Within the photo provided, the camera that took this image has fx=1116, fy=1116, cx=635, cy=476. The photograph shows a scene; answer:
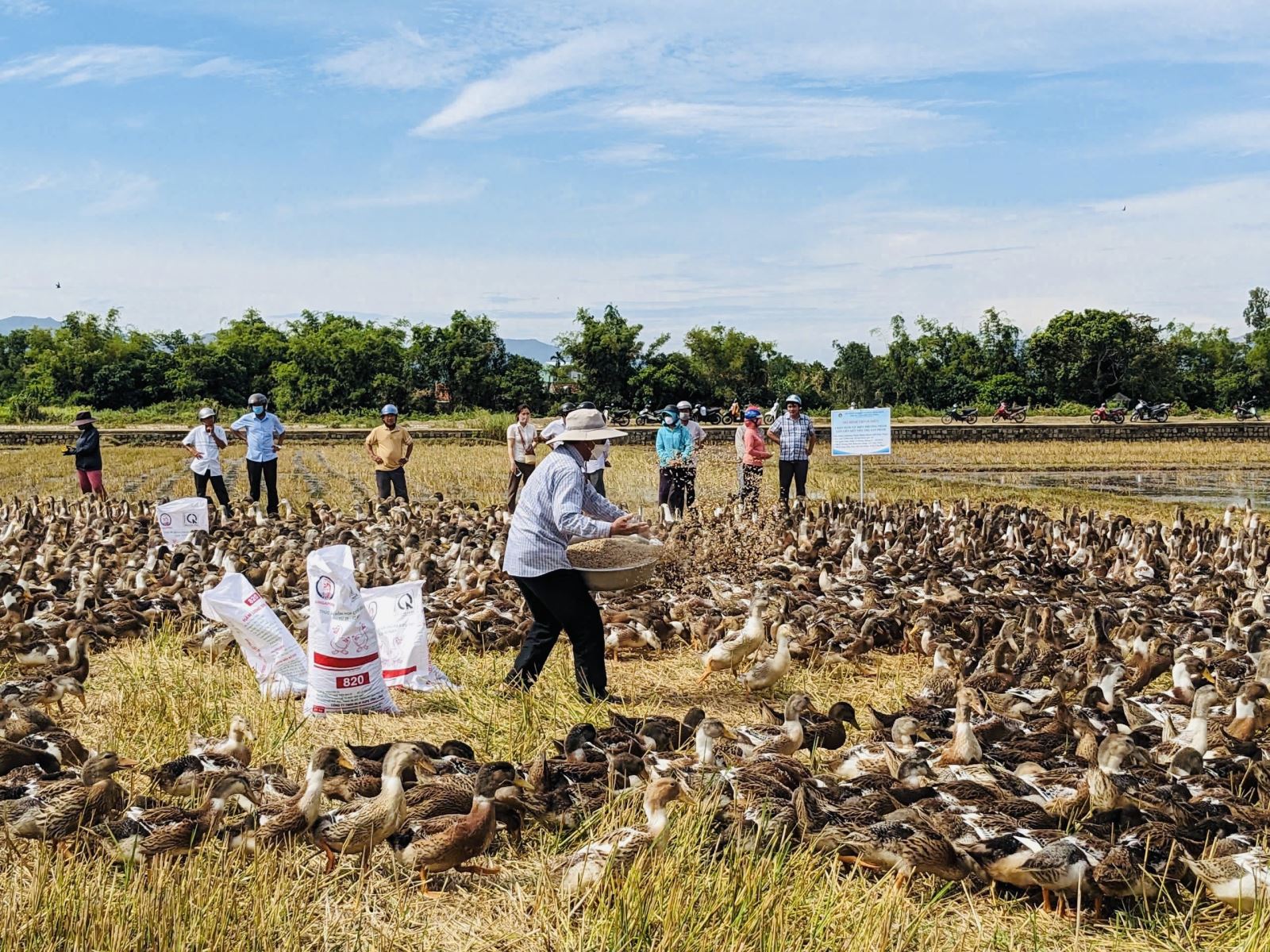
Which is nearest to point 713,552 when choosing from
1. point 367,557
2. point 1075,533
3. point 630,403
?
point 367,557

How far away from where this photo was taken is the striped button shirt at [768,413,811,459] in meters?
14.5

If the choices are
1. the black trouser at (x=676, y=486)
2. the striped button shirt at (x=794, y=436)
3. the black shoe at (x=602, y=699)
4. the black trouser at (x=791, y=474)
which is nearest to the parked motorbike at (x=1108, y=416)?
the black trouser at (x=791, y=474)

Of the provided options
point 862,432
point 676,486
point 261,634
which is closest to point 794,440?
point 862,432

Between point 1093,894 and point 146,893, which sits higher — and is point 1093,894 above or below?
below

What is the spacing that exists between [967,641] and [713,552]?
3320 mm

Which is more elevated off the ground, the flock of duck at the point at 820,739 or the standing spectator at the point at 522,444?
the standing spectator at the point at 522,444

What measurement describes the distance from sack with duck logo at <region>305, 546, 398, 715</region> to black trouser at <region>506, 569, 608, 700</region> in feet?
2.95

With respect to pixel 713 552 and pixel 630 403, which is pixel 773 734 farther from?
pixel 630 403

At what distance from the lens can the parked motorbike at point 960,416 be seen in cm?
4538

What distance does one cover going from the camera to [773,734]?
586 cm

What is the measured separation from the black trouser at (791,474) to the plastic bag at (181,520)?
280 inches

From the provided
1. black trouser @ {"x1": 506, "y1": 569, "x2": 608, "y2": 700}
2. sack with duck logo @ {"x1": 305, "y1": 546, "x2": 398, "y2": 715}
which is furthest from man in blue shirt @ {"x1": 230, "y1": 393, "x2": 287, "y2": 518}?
black trouser @ {"x1": 506, "y1": 569, "x2": 608, "y2": 700}

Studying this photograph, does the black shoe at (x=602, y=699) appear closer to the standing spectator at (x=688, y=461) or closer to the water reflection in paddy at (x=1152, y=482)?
the standing spectator at (x=688, y=461)

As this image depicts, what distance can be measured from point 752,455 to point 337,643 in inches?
341
